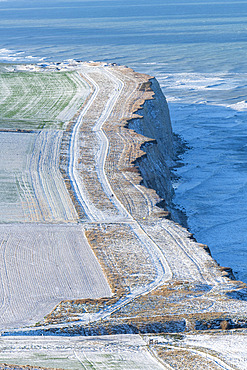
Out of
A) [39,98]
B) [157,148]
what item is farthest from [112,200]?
[39,98]

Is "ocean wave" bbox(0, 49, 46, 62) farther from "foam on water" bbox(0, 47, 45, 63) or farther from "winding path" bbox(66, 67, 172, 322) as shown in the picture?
"winding path" bbox(66, 67, 172, 322)

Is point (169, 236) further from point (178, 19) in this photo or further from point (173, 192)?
point (178, 19)

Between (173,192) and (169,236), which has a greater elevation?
(169,236)

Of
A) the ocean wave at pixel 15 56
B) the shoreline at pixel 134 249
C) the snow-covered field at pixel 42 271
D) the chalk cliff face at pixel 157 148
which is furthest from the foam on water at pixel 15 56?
the snow-covered field at pixel 42 271

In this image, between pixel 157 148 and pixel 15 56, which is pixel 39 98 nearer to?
pixel 157 148

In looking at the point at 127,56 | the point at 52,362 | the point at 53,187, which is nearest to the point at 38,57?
the point at 127,56

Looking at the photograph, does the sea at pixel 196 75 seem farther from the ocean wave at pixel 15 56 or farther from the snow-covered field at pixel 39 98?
the snow-covered field at pixel 39 98
